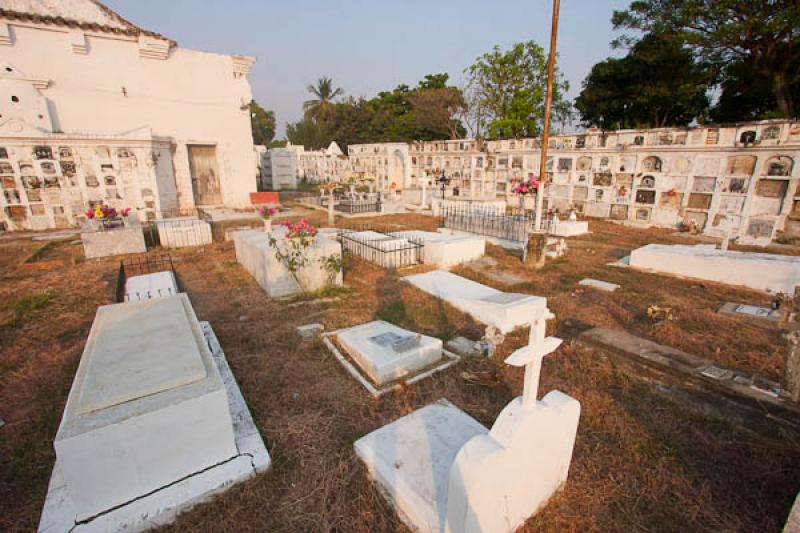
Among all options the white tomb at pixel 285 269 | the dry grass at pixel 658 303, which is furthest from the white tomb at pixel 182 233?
the dry grass at pixel 658 303

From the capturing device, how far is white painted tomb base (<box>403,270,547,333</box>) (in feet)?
16.3

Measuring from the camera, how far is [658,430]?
304cm

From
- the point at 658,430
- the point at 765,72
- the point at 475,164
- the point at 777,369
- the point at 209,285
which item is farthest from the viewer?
the point at 475,164

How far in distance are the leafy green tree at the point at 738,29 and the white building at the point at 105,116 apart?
16875 millimetres

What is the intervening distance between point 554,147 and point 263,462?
54.7 feet

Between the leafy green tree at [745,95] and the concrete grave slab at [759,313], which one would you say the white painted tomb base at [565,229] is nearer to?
the concrete grave slab at [759,313]

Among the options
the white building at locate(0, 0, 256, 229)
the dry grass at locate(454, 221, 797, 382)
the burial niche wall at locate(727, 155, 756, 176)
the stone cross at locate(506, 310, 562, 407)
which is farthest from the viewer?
the white building at locate(0, 0, 256, 229)

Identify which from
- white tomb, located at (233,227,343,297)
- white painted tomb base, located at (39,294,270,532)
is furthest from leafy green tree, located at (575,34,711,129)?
white painted tomb base, located at (39,294,270,532)

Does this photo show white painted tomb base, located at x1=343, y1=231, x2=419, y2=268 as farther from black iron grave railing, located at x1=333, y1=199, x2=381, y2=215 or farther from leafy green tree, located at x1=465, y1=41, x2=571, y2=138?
leafy green tree, located at x1=465, y1=41, x2=571, y2=138

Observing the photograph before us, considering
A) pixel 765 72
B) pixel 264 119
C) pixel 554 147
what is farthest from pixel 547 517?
pixel 264 119

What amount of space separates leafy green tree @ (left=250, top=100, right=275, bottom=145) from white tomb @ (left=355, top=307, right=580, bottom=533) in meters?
58.5

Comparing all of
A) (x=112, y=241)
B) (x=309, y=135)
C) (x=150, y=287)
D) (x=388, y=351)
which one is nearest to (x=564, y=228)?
(x=388, y=351)

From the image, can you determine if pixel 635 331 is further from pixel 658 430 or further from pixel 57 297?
pixel 57 297

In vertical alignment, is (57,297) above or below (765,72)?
below
